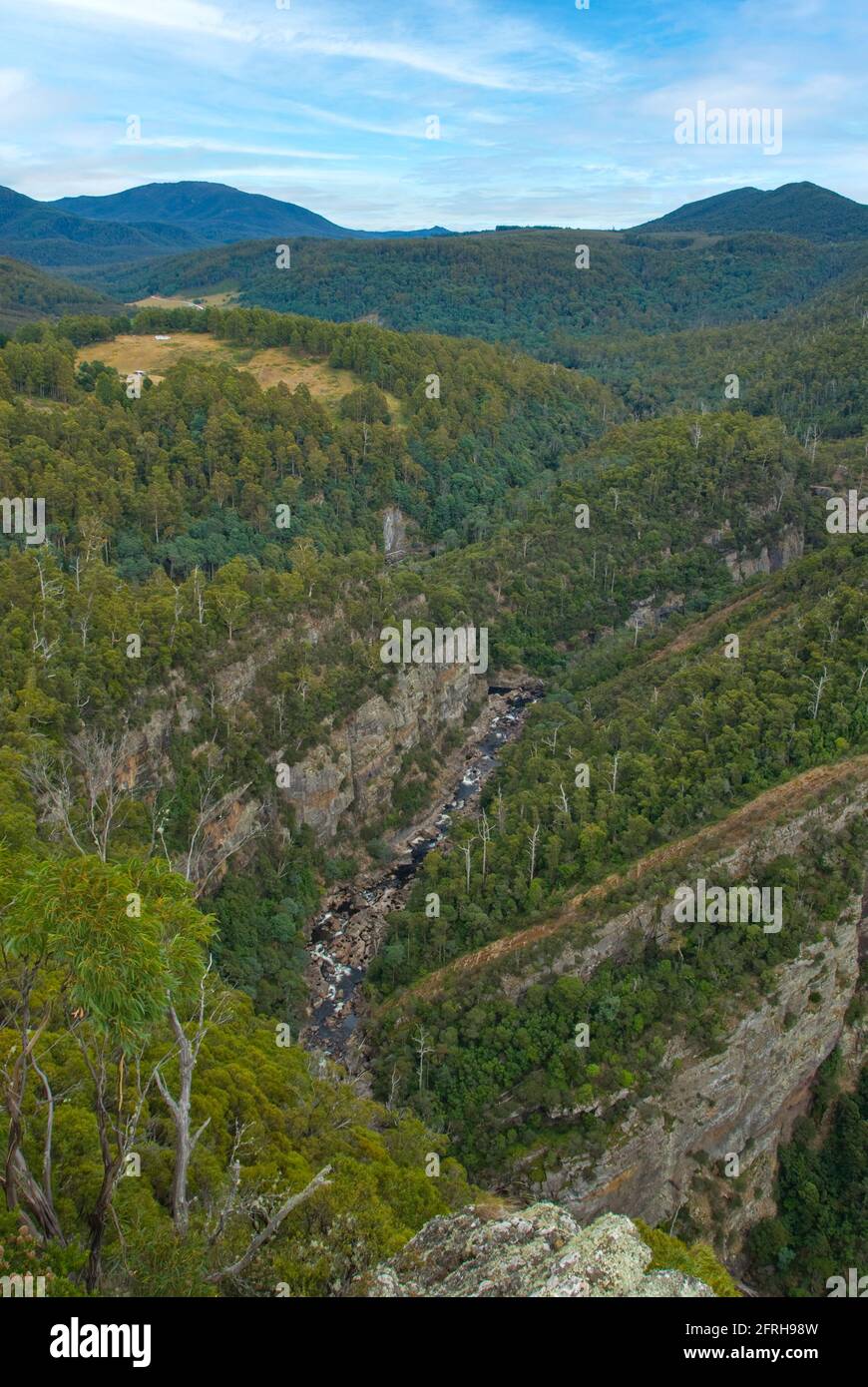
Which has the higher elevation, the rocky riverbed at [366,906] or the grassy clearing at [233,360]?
the grassy clearing at [233,360]

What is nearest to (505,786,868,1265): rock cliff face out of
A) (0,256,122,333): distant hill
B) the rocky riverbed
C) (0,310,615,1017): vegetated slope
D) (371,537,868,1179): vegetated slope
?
(371,537,868,1179): vegetated slope

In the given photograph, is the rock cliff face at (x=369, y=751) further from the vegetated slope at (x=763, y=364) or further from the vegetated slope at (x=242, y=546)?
the vegetated slope at (x=763, y=364)

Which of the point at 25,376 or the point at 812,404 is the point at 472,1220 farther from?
the point at 812,404

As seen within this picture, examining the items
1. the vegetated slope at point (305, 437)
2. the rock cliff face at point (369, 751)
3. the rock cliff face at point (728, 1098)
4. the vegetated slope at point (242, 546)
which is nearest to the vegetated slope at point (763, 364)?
the vegetated slope at point (305, 437)

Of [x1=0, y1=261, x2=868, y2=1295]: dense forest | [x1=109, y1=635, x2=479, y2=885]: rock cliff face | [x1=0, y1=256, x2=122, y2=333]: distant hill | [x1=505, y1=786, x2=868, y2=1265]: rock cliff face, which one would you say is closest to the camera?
[x1=0, y1=261, x2=868, y2=1295]: dense forest

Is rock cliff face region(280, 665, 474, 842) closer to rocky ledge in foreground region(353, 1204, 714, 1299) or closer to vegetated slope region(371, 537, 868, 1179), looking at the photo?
vegetated slope region(371, 537, 868, 1179)

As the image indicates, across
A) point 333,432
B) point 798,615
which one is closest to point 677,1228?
point 798,615
